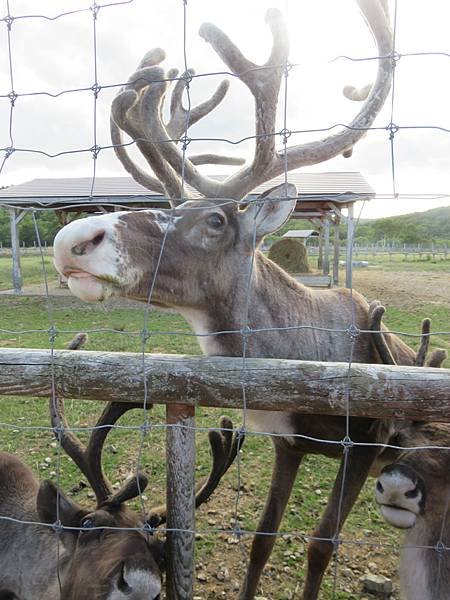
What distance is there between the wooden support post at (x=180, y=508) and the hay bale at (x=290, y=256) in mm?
20940

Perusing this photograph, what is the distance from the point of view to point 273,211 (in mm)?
2918

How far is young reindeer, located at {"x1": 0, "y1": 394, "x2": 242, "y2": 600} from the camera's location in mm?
2262

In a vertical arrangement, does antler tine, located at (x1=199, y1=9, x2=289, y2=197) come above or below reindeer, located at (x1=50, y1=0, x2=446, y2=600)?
above

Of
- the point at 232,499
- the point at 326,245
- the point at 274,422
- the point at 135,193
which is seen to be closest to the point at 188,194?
the point at 274,422

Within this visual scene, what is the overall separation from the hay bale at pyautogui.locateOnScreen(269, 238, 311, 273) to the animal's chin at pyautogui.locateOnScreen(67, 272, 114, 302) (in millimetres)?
20899

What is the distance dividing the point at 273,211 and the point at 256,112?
21.5 inches

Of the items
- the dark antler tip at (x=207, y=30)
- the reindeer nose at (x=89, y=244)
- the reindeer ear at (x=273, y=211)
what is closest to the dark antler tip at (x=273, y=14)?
the dark antler tip at (x=207, y=30)

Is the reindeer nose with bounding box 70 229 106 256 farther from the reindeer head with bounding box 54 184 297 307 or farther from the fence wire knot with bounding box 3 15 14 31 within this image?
the fence wire knot with bounding box 3 15 14 31

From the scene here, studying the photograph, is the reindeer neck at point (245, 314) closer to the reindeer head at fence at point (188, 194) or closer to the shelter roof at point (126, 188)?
the reindeer head at fence at point (188, 194)

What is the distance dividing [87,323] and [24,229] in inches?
809

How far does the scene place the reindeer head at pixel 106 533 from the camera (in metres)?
2.24

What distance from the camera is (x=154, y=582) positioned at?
223 cm

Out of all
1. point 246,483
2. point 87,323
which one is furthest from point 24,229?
point 246,483

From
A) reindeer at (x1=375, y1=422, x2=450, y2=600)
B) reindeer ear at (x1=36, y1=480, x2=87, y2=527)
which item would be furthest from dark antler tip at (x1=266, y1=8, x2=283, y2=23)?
reindeer ear at (x1=36, y1=480, x2=87, y2=527)
